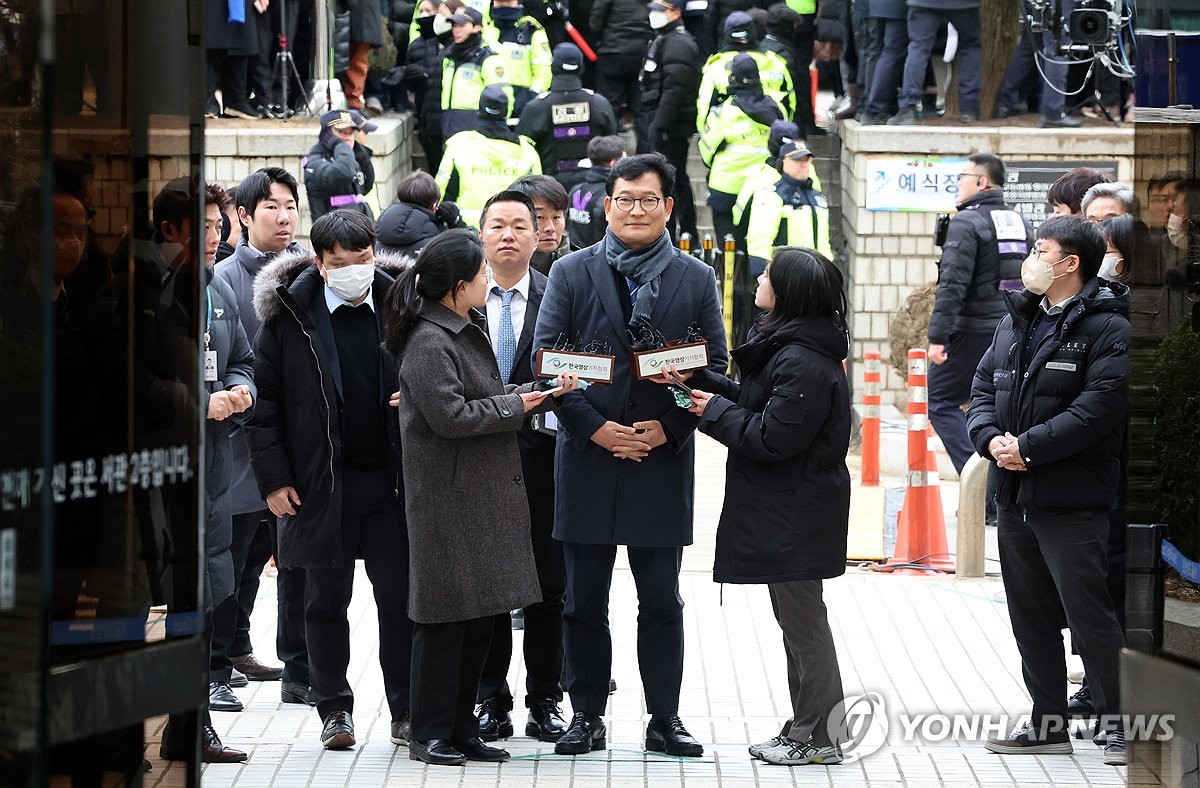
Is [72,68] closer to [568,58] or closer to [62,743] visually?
[62,743]

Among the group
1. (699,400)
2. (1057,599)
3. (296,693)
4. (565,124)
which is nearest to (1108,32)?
(565,124)

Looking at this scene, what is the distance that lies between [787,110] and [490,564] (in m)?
9.39

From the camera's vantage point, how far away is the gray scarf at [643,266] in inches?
229

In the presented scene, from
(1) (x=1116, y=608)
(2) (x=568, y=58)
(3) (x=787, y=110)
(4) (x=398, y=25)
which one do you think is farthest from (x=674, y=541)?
(4) (x=398, y=25)

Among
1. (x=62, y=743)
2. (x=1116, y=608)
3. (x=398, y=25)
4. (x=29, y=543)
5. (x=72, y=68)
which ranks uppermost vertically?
(x=398, y=25)

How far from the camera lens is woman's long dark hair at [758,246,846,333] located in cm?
569

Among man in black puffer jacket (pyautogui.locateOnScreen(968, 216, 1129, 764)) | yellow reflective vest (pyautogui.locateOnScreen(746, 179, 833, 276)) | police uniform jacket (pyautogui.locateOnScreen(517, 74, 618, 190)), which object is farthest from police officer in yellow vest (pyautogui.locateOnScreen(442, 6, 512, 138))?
man in black puffer jacket (pyautogui.locateOnScreen(968, 216, 1129, 764))

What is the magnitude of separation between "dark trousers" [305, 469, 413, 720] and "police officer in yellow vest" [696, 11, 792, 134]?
8.51 meters

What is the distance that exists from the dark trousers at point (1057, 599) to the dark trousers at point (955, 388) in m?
4.40

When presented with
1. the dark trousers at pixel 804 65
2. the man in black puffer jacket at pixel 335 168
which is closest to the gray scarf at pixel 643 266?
the man in black puffer jacket at pixel 335 168

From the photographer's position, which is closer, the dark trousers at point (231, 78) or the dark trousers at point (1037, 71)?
the dark trousers at point (231, 78)

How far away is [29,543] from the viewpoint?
2.17 meters

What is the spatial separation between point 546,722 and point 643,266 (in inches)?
66.9

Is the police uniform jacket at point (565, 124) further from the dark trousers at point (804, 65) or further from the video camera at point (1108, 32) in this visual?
the video camera at point (1108, 32)
